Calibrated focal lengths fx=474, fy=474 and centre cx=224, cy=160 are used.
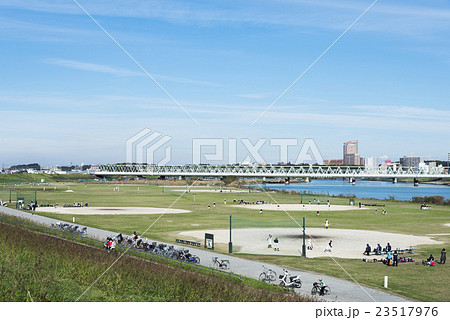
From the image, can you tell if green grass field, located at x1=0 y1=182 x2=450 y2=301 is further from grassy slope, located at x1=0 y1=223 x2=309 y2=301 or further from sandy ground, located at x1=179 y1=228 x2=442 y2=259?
grassy slope, located at x1=0 y1=223 x2=309 y2=301

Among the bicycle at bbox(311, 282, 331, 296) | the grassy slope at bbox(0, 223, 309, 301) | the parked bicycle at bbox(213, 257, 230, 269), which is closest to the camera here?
the grassy slope at bbox(0, 223, 309, 301)

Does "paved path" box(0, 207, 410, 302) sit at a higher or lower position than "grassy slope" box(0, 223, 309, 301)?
lower

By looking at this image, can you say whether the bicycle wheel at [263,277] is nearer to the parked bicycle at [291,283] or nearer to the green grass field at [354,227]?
the parked bicycle at [291,283]

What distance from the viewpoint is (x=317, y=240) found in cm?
4675

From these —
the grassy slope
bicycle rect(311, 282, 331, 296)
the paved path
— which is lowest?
the paved path

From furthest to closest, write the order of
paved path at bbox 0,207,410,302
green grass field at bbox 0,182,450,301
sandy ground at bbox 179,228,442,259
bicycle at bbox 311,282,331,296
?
1. sandy ground at bbox 179,228,442,259
2. green grass field at bbox 0,182,450,301
3. bicycle at bbox 311,282,331,296
4. paved path at bbox 0,207,410,302

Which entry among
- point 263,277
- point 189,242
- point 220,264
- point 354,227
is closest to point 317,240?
point 189,242

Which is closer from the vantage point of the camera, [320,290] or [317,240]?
[320,290]

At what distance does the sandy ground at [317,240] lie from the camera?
40062mm

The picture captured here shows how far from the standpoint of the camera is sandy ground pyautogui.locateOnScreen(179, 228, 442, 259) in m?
40.1

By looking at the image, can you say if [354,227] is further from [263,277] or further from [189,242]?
[263,277]

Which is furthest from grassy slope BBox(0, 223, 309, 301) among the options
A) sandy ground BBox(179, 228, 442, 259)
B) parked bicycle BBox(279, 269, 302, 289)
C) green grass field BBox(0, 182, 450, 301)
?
sandy ground BBox(179, 228, 442, 259)
